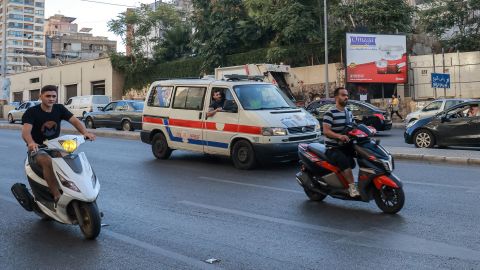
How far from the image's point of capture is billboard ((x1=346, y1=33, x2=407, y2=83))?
31641 mm

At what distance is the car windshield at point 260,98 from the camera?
36.9 ft

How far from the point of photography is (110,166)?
11883 mm

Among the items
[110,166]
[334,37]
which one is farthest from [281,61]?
[110,166]

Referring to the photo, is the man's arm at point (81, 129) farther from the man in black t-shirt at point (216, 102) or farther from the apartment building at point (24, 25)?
the apartment building at point (24, 25)

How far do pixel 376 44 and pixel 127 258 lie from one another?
2903 cm

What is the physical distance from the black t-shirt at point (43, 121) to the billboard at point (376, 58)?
27.1 meters

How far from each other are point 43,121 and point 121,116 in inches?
701

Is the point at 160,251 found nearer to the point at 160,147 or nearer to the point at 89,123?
the point at 160,147

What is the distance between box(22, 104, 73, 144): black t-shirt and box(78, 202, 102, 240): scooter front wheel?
105 centimetres

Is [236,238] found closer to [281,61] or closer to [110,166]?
[110,166]

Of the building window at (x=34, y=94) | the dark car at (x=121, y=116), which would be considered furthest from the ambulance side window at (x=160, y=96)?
the building window at (x=34, y=94)

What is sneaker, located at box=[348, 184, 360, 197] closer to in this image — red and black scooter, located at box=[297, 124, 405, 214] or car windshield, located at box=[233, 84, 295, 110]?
red and black scooter, located at box=[297, 124, 405, 214]

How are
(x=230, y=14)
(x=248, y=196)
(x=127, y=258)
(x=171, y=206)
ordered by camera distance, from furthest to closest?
(x=230, y=14)
(x=248, y=196)
(x=171, y=206)
(x=127, y=258)

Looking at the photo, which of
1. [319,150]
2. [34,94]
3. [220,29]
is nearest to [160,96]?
[319,150]
